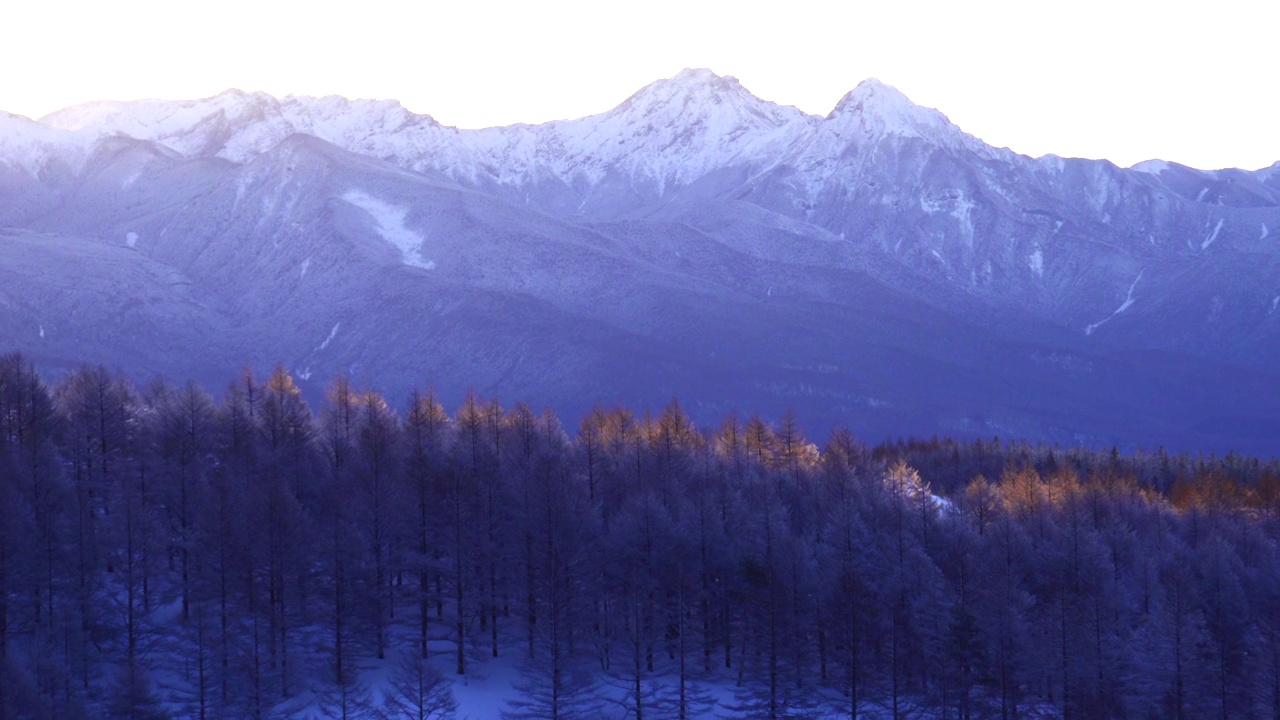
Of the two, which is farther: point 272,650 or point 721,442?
point 721,442

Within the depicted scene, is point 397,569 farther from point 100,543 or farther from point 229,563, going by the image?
point 100,543

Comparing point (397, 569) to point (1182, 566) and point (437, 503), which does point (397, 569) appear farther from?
point (1182, 566)

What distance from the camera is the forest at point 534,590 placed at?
7169 centimetres

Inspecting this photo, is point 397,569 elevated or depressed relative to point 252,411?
depressed

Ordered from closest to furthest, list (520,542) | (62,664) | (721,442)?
(62,664) < (520,542) < (721,442)

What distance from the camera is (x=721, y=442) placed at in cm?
12150

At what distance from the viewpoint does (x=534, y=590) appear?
263 feet

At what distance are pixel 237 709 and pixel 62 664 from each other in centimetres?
840

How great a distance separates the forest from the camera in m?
71.7

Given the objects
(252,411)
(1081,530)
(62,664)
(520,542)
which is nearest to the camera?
(62,664)

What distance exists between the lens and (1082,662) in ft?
249

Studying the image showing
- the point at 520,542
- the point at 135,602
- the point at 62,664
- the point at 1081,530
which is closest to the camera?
the point at 62,664

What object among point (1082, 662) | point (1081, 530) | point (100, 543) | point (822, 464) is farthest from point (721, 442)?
point (100, 543)

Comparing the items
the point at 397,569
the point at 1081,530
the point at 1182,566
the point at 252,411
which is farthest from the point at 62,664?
the point at 1182,566
